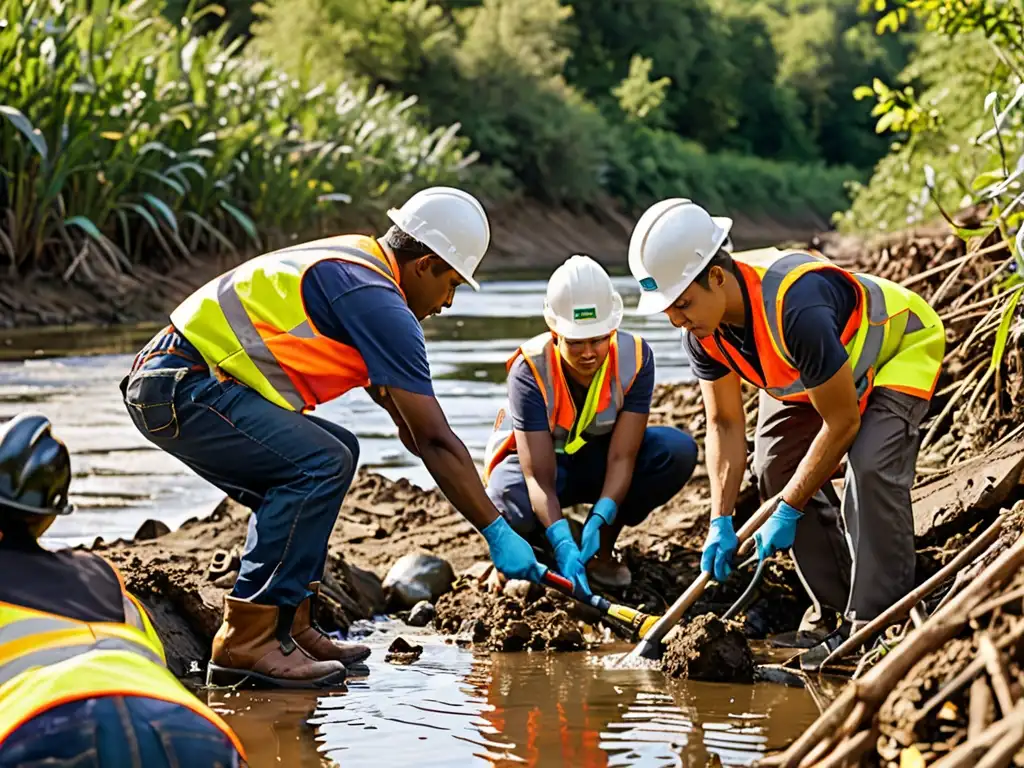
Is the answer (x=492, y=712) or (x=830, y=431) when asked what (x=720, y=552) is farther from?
(x=492, y=712)

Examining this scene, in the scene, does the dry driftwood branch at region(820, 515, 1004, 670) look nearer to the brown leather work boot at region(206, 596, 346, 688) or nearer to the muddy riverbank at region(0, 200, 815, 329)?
the brown leather work boot at region(206, 596, 346, 688)

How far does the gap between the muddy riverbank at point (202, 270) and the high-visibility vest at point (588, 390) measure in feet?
34.7

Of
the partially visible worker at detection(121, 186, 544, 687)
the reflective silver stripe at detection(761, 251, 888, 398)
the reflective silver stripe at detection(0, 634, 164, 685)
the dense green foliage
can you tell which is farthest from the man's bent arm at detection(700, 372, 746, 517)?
the dense green foliage

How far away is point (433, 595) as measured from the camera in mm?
6453

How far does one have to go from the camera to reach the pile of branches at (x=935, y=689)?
3.17 metres

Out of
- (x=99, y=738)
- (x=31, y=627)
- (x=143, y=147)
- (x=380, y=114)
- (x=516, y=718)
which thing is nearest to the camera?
(x=99, y=738)

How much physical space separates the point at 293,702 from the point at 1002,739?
2.64 m

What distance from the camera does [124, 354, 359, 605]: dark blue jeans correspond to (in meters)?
5.03

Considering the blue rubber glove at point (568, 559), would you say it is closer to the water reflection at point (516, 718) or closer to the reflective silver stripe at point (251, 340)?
the water reflection at point (516, 718)

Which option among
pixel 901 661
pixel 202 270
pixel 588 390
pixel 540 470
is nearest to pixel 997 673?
pixel 901 661

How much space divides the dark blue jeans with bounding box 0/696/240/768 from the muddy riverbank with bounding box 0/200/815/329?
1362 cm

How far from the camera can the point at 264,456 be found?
16.6 feet

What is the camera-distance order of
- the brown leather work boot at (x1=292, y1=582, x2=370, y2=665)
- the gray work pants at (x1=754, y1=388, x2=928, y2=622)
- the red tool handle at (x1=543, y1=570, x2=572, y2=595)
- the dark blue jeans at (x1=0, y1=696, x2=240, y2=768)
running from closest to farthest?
1. the dark blue jeans at (x1=0, y1=696, x2=240, y2=768)
2. the gray work pants at (x1=754, y1=388, x2=928, y2=622)
3. the brown leather work boot at (x1=292, y1=582, x2=370, y2=665)
4. the red tool handle at (x1=543, y1=570, x2=572, y2=595)

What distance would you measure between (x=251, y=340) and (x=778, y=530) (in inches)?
71.4
